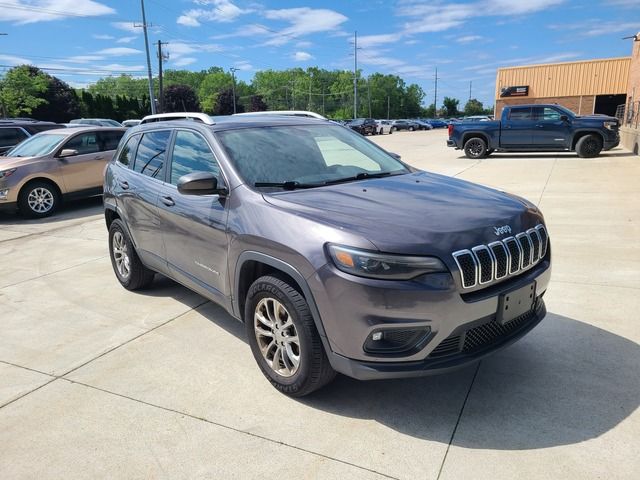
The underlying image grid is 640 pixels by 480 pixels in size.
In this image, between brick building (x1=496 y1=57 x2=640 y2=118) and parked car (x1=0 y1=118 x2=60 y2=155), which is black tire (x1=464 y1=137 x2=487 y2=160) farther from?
brick building (x1=496 y1=57 x2=640 y2=118)

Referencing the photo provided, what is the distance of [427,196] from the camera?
319cm

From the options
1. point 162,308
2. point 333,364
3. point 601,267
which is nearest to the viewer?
point 333,364

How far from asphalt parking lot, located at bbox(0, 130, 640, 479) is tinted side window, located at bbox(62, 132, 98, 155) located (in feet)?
19.7

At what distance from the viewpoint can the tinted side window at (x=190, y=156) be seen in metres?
3.61

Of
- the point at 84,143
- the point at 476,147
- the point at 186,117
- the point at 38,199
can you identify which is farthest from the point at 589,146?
the point at 38,199

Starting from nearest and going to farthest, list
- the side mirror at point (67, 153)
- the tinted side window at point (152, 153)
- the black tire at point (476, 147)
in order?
the tinted side window at point (152, 153), the side mirror at point (67, 153), the black tire at point (476, 147)

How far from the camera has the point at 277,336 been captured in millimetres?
3021

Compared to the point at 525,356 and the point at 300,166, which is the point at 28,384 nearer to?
the point at 300,166

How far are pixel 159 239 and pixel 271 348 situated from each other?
5.39ft

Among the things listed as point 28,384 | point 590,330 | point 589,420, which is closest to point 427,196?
point 589,420

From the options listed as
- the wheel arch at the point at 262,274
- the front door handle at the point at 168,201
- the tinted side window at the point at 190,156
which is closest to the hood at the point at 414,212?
the wheel arch at the point at 262,274

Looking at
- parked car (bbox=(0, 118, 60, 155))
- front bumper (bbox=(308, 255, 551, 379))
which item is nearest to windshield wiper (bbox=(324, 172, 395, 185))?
front bumper (bbox=(308, 255, 551, 379))

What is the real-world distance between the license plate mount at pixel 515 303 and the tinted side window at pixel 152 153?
293 centimetres

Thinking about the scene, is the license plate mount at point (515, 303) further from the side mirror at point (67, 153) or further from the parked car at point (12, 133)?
the parked car at point (12, 133)
